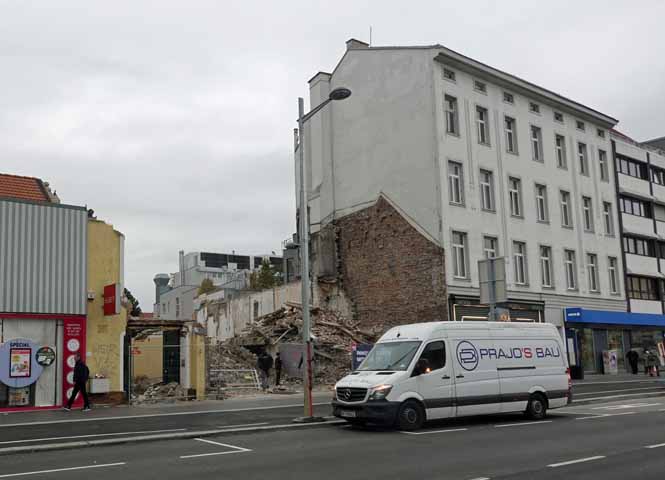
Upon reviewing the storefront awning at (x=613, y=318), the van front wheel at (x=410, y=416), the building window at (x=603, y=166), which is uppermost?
the building window at (x=603, y=166)

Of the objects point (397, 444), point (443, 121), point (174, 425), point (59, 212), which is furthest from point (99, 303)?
point (443, 121)

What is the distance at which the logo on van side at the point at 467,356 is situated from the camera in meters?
15.5

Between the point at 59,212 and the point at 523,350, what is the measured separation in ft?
47.6

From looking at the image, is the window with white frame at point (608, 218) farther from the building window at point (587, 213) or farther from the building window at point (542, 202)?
the building window at point (542, 202)

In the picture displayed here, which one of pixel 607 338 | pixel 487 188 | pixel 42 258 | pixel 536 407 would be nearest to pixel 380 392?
pixel 536 407

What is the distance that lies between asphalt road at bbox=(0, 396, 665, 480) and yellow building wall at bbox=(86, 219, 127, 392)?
31.0 ft

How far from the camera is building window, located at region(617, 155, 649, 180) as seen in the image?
150ft

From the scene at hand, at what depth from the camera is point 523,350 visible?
1684 cm

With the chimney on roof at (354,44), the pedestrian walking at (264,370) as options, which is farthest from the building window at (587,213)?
the pedestrian walking at (264,370)

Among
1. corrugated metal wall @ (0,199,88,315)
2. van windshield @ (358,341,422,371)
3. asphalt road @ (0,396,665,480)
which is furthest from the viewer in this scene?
corrugated metal wall @ (0,199,88,315)

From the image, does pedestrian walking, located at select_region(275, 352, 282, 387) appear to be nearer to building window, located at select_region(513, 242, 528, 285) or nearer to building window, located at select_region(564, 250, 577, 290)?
building window, located at select_region(513, 242, 528, 285)

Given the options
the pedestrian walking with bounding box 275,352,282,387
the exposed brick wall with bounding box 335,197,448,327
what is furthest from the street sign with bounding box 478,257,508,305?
the pedestrian walking with bounding box 275,352,282,387

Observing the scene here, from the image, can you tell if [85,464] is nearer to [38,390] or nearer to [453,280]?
[38,390]

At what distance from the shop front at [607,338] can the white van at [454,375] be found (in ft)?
67.3
